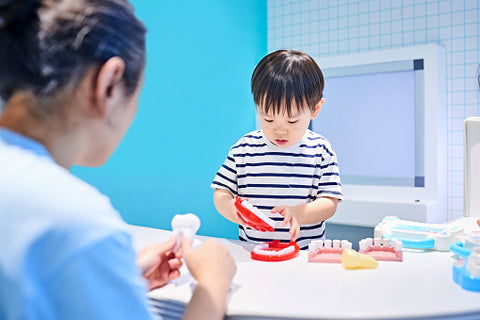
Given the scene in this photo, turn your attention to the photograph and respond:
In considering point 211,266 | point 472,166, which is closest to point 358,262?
point 211,266

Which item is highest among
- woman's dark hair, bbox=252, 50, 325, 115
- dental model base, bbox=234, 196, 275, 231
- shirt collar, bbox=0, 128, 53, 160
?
woman's dark hair, bbox=252, 50, 325, 115

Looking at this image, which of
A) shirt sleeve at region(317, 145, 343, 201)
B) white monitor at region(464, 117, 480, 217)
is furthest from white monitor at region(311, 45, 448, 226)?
shirt sleeve at region(317, 145, 343, 201)

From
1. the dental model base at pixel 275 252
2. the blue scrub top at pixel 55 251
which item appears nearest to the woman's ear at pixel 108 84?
the blue scrub top at pixel 55 251

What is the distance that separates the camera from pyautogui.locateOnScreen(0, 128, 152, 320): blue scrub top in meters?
0.35

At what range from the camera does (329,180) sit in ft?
4.18

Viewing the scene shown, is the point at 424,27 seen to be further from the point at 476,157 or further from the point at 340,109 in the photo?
the point at 476,157

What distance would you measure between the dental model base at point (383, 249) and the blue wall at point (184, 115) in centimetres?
108

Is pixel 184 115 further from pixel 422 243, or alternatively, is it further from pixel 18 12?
pixel 18 12

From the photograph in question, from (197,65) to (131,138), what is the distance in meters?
0.61

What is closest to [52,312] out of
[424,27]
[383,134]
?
[383,134]

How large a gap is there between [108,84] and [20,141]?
105 millimetres

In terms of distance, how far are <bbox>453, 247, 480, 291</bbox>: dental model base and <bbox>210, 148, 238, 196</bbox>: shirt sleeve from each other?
68 cm

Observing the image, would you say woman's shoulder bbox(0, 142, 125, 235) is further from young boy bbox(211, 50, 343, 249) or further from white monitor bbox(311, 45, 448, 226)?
white monitor bbox(311, 45, 448, 226)

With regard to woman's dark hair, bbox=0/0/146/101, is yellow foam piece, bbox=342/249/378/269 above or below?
below
